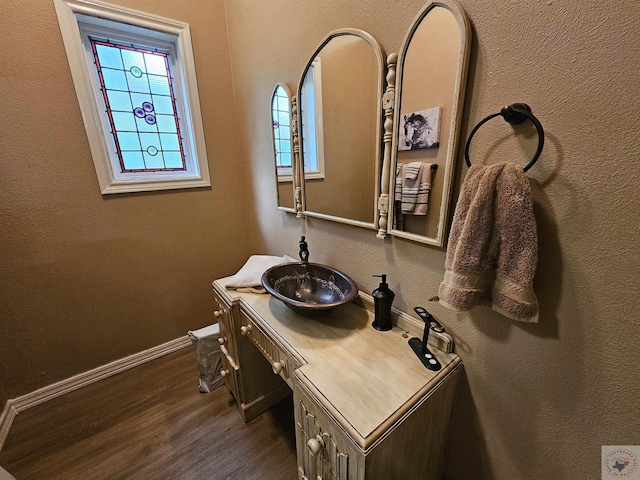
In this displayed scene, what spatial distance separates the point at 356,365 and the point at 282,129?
1.24 metres

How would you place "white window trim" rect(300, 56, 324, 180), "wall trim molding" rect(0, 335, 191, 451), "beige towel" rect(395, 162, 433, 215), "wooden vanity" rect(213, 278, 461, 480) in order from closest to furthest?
1. "wooden vanity" rect(213, 278, 461, 480)
2. "beige towel" rect(395, 162, 433, 215)
3. "white window trim" rect(300, 56, 324, 180)
4. "wall trim molding" rect(0, 335, 191, 451)

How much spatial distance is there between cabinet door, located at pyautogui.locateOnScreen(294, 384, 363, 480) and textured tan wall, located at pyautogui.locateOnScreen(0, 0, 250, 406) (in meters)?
1.44

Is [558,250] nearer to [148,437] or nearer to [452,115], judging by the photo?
[452,115]

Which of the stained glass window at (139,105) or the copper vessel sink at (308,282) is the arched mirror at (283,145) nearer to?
the copper vessel sink at (308,282)

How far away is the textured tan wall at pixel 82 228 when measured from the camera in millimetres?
1271

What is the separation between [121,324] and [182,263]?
0.54m

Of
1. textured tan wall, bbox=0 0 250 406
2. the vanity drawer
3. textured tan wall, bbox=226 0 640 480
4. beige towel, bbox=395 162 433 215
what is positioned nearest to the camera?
textured tan wall, bbox=226 0 640 480

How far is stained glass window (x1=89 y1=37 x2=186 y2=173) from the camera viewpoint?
1.52 meters

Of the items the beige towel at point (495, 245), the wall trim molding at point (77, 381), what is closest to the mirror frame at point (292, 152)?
the beige towel at point (495, 245)

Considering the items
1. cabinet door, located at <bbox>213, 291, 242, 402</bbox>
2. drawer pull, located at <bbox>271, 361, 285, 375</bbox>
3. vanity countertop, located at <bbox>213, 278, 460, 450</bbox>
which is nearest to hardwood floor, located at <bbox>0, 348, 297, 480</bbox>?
cabinet door, located at <bbox>213, 291, 242, 402</bbox>

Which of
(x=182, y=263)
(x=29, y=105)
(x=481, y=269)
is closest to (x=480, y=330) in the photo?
(x=481, y=269)

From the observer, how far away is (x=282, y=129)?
1.43 meters

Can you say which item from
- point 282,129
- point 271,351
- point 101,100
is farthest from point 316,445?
point 101,100

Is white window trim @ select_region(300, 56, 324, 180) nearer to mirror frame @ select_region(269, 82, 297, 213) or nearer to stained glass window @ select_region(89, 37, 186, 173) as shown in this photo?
mirror frame @ select_region(269, 82, 297, 213)
